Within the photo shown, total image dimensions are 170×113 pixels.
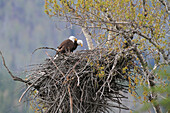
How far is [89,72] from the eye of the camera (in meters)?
3.51

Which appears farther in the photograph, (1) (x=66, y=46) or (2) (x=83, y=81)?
(1) (x=66, y=46)

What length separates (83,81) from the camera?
136 inches

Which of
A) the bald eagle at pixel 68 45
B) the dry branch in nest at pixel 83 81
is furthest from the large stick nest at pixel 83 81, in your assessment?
the bald eagle at pixel 68 45

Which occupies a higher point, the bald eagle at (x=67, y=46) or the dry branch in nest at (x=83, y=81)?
the bald eagle at (x=67, y=46)

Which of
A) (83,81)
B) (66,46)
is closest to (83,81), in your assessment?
(83,81)

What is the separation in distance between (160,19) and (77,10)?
1643 mm

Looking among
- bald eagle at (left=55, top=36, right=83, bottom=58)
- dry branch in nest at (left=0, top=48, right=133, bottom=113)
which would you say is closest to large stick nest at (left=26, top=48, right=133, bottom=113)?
dry branch in nest at (left=0, top=48, right=133, bottom=113)

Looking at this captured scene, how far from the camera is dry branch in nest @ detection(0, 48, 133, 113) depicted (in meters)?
3.30

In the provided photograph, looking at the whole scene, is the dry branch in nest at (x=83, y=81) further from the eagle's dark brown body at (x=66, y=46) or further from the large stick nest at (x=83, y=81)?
the eagle's dark brown body at (x=66, y=46)

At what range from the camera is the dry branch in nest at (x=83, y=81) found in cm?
330

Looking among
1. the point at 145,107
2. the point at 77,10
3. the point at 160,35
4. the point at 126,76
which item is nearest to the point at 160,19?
the point at 160,35

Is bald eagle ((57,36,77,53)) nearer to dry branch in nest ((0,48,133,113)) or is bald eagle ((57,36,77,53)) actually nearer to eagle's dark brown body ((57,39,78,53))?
eagle's dark brown body ((57,39,78,53))

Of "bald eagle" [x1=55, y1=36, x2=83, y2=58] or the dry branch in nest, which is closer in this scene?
the dry branch in nest

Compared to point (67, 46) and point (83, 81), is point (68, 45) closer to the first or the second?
point (67, 46)
